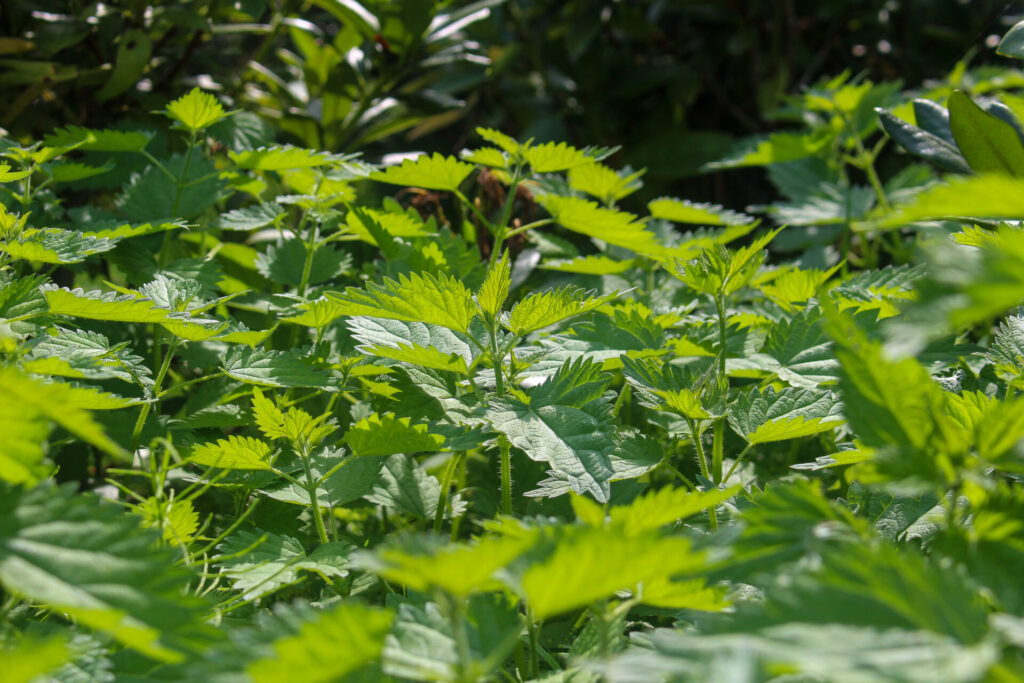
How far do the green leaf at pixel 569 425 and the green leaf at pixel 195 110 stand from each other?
1.94 feet

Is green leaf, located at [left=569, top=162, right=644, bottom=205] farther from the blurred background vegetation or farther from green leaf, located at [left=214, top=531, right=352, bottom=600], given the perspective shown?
green leaf, located at [left=214, top=531, right=352, bottom=600]

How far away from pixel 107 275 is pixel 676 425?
1.03 m

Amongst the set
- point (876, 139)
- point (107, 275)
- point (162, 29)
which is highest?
point (162, 29)

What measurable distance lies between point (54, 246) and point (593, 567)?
647 mm

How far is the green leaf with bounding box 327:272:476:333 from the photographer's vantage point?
745 millimetres

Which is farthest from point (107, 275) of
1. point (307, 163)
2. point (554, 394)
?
point (554, 394)

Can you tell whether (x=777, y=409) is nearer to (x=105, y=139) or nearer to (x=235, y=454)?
(x=235, y=454)

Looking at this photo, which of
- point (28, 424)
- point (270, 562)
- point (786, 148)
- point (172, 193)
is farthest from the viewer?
point (786, 148)

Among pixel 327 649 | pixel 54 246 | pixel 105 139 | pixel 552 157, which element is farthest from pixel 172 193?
pixel 327 649

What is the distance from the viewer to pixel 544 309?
30.4 inches

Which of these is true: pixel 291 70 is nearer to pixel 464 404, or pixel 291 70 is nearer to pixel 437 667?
pixel 464 404

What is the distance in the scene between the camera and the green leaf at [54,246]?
75cm

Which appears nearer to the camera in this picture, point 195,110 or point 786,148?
point 195,110

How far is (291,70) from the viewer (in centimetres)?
193
